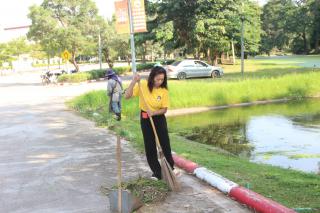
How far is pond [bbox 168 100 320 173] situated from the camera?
9906mm

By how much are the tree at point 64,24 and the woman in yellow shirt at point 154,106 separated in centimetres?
3591

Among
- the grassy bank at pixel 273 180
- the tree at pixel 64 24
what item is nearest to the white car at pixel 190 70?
the tree at pixel 64 24

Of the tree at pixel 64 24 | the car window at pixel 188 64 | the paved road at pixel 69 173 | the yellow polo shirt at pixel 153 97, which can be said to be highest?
the tree at pixel 64 24

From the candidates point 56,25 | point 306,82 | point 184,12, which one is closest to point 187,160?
point 306,82

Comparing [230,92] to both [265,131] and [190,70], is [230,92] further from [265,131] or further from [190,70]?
[190,70]

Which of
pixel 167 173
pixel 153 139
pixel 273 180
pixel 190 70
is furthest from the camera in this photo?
pixel 190 70

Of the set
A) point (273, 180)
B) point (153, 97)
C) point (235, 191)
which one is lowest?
point (273, 180)

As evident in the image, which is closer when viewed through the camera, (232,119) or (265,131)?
→ (265,131)

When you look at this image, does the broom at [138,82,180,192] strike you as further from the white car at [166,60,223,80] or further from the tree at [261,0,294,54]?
the tree at [261,0,294,54]

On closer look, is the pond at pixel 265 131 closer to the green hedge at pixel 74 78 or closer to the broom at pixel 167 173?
the broom at pixel 167 173

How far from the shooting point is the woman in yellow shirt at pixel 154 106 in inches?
239

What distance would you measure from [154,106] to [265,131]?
7864mm

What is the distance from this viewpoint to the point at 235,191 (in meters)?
5.69

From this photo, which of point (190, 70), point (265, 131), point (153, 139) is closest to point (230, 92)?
point (265, 131)
